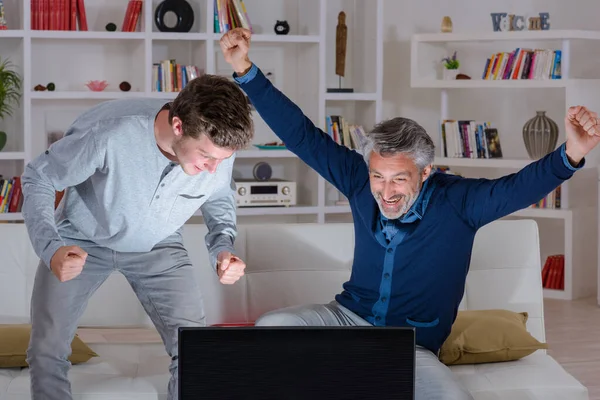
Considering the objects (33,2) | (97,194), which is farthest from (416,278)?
(33,2)

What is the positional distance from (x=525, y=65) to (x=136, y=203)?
13.2 ft

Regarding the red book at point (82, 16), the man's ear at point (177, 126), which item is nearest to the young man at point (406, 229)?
the man's ear at point (177, 126)

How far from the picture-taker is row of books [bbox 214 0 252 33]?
19.9 feet

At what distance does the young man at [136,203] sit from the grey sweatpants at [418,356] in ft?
0.86

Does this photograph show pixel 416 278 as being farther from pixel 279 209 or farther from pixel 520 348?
pixel 279 209

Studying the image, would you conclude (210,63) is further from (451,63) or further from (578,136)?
(578,136)

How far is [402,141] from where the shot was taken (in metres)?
2.81

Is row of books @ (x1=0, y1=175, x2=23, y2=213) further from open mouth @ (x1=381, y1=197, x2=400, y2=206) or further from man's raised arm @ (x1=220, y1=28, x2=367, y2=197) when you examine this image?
open mouth @ (x1=381, y1=197, x2=400, y2=206)

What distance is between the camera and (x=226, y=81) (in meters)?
Result: 2.49

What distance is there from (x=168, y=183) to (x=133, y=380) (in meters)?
0.67

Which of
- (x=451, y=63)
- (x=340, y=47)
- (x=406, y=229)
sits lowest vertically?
(x=406, y=229)

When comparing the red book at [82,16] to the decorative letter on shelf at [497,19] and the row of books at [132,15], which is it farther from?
the decorative letter on shelf at [497,19]

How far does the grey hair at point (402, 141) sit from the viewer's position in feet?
9.22

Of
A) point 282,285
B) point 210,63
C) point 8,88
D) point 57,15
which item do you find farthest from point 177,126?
point 8,88
